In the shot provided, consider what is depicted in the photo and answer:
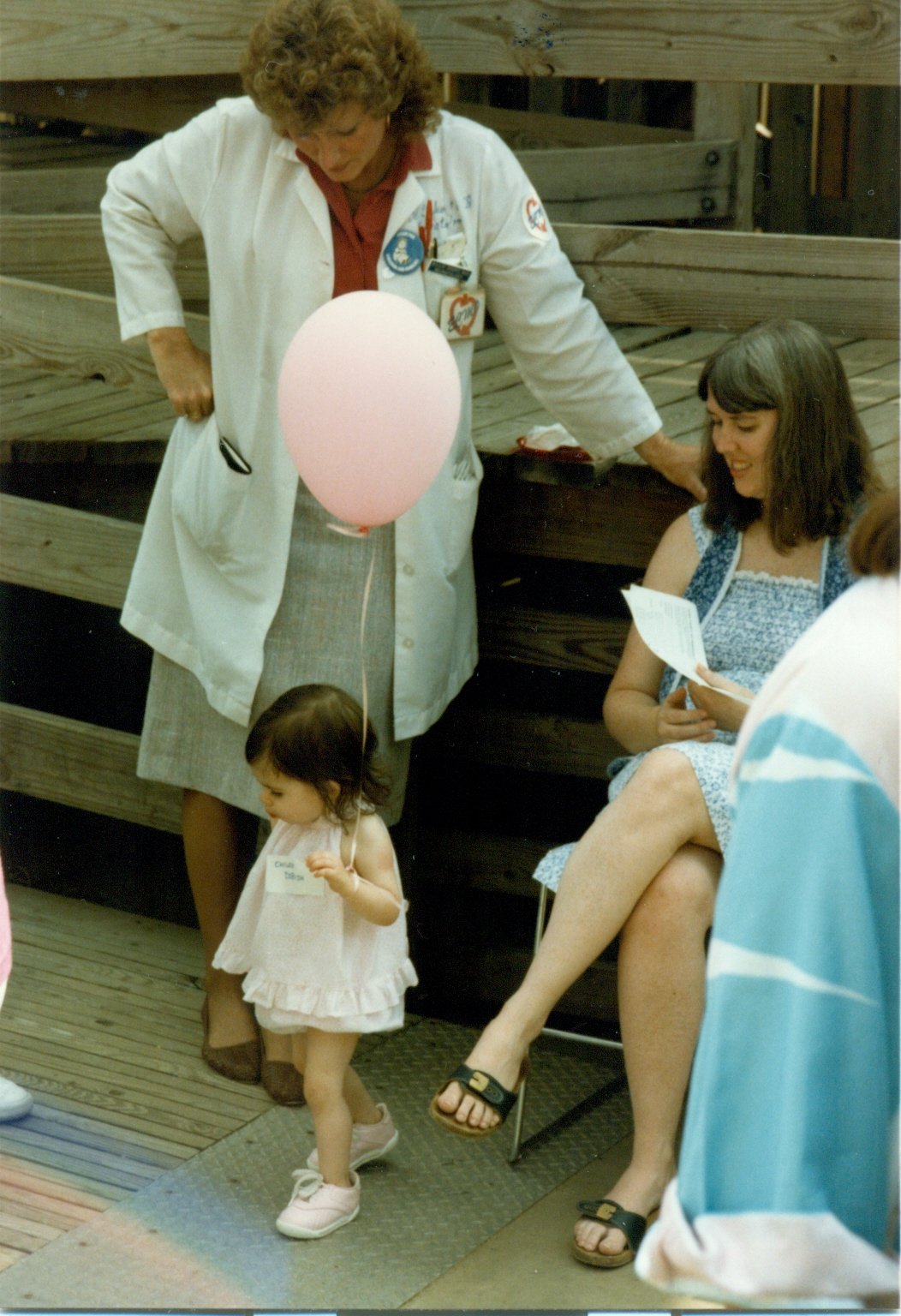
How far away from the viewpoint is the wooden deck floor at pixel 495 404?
3.40m

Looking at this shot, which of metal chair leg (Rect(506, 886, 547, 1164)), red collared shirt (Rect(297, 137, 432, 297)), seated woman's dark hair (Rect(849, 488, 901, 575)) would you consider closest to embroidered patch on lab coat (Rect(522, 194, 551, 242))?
red collared shirt (Rect(297, 137, 432, 297))

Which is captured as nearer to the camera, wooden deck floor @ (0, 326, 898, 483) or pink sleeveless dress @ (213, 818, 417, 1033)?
pink sleeveless dress @ (213, 818, 417, 1033)

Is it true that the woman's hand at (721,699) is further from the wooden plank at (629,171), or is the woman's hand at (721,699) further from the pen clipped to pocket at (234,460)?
the wooden plank at (629,171)

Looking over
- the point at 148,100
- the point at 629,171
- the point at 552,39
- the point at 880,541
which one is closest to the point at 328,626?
the point at 552,39

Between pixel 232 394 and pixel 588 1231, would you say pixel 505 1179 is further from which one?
pixel 232 394

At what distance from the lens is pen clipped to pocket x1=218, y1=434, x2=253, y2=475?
10.1 feet

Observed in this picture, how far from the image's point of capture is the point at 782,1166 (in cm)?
121

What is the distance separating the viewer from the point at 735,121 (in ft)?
12.8

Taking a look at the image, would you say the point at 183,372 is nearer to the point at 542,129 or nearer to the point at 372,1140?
the point at 372,1140

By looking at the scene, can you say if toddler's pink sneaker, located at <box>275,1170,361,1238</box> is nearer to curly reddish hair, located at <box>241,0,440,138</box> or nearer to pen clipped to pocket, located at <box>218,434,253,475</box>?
pen clipped to pocket, located at <box>218,434,253,475</box>

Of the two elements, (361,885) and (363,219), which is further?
(363,219)

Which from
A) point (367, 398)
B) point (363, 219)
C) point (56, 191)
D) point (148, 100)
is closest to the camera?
point (367, 398)

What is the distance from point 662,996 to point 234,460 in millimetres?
1179

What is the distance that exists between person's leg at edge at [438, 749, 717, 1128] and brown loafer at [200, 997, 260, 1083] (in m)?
0.75
